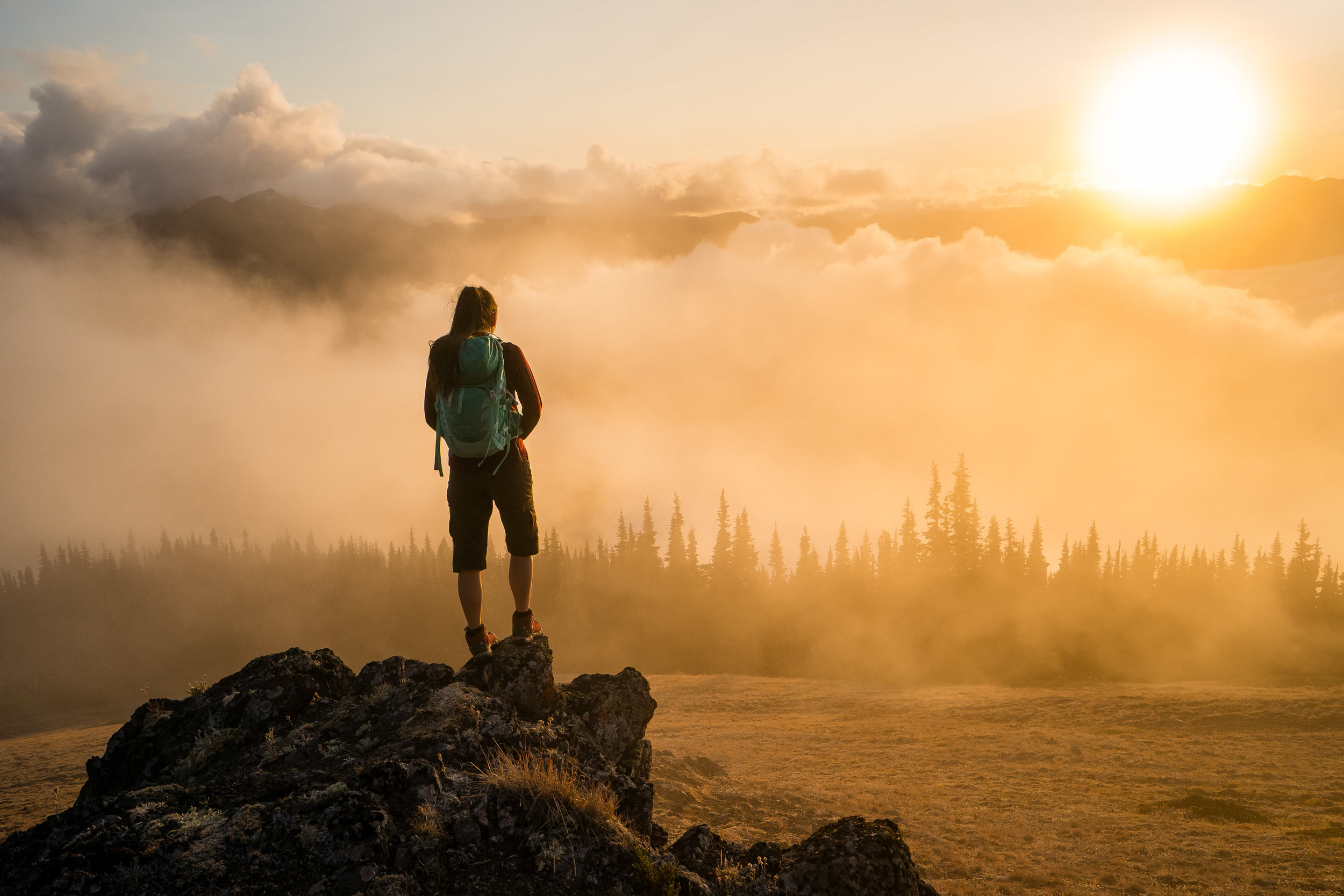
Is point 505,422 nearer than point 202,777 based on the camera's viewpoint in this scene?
No

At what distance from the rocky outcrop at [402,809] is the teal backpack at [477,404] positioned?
2372 millimetres

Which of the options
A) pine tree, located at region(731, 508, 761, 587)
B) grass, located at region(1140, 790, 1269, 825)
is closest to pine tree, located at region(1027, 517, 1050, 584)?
pine tree, located at region(731, 508, 761, 587)

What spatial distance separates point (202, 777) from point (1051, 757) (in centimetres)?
3548

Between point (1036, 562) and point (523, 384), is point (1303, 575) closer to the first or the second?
point (1036, 562)

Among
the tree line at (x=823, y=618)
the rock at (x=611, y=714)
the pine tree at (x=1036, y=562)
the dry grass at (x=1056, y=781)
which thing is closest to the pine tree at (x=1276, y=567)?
the tree line at (x=823, y=618)

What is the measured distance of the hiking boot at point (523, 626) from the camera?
27.1ft

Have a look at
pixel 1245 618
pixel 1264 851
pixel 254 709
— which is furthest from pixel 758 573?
pixel 254 709

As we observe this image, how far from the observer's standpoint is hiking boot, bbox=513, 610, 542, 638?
825cm

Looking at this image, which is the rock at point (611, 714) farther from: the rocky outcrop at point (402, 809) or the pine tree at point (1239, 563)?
the pine tree at point (1239, 563)

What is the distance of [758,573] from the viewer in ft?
438

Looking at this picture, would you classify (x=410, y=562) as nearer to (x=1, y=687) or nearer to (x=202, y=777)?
(x=1, y=687)

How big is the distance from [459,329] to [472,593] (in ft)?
9.62

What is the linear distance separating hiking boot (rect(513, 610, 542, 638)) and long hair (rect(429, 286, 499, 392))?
9.30ft

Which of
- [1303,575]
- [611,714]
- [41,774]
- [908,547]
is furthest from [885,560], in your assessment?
[611,714]
